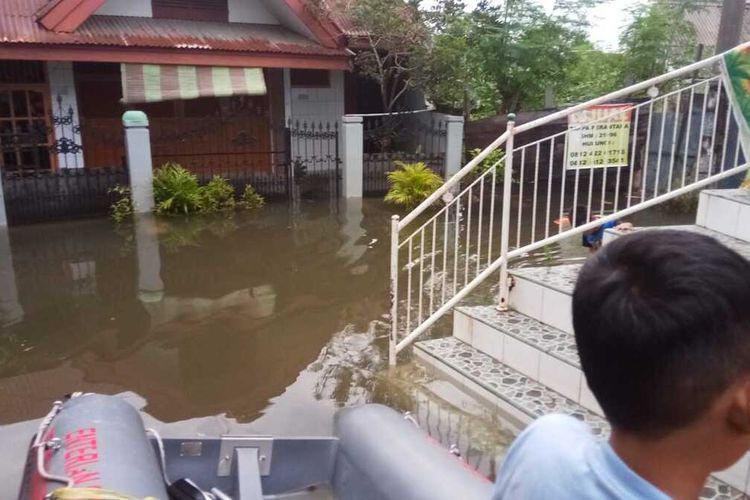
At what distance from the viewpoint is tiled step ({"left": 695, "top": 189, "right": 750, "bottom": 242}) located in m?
3.81

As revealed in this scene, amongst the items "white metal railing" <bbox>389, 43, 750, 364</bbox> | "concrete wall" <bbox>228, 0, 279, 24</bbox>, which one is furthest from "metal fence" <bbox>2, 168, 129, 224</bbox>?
"white metal railing" <bbox>389, 43, 750, 364</bbox>

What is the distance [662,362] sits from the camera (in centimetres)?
78

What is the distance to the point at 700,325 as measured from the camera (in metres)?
0.76

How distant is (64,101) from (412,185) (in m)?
5.86

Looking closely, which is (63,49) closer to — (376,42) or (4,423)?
(376,42)

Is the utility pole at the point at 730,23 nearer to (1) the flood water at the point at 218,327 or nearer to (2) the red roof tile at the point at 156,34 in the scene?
(1) the flood water at the point at 218,327

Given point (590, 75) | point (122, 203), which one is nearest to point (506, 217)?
point (122, 203)

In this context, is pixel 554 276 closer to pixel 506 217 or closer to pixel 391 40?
pixel 506 217

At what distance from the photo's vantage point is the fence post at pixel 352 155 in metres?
10.0

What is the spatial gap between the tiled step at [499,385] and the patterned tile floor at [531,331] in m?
0.23

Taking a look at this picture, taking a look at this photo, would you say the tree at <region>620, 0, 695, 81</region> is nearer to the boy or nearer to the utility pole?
the utility pole

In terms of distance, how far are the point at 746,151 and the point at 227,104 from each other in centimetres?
995

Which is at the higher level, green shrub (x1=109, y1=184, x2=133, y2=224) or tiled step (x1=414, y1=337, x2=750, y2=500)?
green shrub (x1=109, y1=184, x2=133, y2=224)

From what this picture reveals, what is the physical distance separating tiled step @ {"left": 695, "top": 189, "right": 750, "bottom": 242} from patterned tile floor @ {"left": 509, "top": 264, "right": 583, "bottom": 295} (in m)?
0.90
